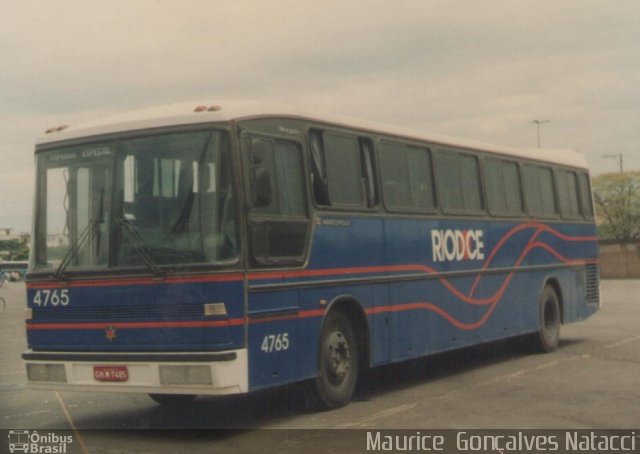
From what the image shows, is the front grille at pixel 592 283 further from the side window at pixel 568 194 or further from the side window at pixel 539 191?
the side window at pixel 539 191

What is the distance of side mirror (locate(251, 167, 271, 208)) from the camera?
10.2 metres

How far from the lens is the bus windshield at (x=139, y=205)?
994cm

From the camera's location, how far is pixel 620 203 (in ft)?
321

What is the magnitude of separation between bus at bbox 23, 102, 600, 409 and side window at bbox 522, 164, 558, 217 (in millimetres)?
4176

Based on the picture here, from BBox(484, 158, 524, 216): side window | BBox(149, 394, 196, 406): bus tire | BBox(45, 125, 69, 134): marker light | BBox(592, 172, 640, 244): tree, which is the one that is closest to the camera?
BBox(45, 125, 69, 134): marker light

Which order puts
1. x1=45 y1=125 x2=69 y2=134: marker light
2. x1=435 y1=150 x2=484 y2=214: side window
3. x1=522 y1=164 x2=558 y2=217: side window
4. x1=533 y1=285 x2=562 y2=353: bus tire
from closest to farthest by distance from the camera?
x1=45 y1=125 x2=69 y2=134: marker light → x1=435 y1=150 x2=484 y2=214: side window → x1=522 y1=164 x2=558 y2=217: side window → x1=533 y1=285 x2=562 y2=353: bus tire

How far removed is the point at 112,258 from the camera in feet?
33.7

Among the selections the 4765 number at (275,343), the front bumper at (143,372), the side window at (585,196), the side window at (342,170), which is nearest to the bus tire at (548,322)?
the side window at (585,196)

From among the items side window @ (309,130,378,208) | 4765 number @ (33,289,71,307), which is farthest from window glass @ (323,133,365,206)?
4765 number @ (33,289,71,307)

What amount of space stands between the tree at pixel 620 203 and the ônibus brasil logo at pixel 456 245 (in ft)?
275

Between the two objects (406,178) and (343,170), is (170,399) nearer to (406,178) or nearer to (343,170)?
(343,170)

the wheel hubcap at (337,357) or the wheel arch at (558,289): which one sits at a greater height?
the wheel arch at (558,289)

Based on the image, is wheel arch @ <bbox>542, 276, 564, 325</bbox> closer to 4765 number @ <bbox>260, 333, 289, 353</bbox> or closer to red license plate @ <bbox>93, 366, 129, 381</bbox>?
4765 number @ <bbox>260, 333, 289, 353</bbox>

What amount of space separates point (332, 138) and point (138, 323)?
315 centimetres
